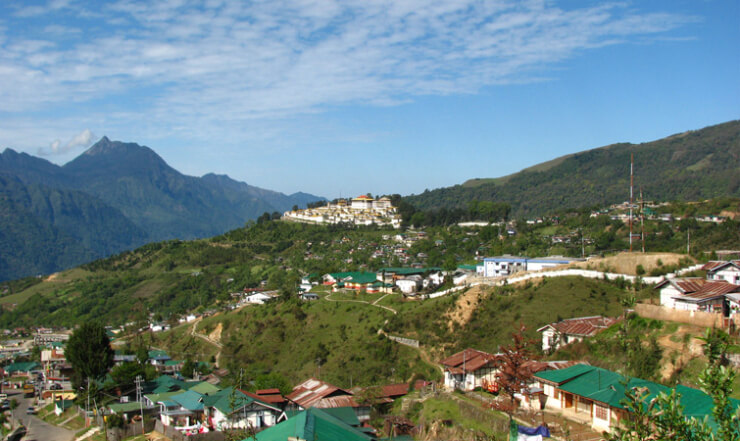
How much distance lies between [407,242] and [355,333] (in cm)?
3771

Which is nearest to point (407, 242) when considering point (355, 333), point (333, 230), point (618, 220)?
point (333, 230)

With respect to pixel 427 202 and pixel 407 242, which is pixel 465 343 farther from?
pixel 427 202

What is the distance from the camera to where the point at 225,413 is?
2531cm

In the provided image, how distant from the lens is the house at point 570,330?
24.8 meters

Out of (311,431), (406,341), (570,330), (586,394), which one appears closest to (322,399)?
(311,431)

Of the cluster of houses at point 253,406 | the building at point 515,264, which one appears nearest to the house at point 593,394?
the cluster of houses at point 253,406

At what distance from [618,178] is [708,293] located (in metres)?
127

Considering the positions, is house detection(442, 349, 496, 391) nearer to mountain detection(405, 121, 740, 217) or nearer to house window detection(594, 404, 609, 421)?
house window detection(594, 404, 609, 421)

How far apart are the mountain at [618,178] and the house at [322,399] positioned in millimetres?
95210

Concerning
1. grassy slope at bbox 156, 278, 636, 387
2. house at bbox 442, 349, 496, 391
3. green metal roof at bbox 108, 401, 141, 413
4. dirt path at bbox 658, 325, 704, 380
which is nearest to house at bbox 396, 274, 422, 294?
grassy slope at bbox 156, 278, 636, 387

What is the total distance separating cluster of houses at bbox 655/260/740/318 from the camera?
21.9m

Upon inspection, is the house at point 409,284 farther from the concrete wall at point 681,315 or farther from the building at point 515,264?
the concrete wall at point 681,315

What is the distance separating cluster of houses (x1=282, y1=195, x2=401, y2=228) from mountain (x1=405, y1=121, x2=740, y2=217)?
39.3m

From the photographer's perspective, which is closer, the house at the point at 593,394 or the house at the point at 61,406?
the house at the point at 593,394
